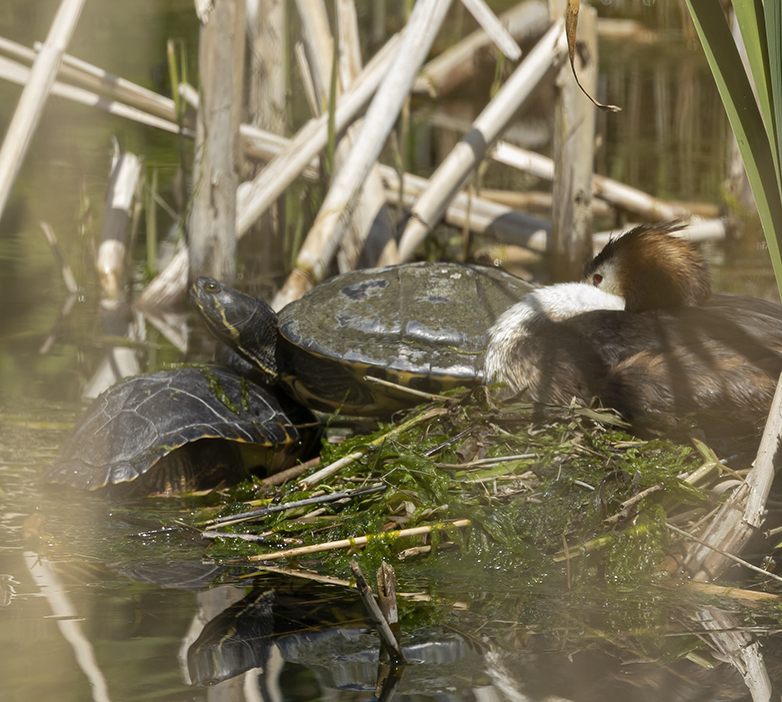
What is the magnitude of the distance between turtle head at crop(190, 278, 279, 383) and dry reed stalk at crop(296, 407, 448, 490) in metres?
1.20

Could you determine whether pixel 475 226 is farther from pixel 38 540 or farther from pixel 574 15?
pixel 574 15

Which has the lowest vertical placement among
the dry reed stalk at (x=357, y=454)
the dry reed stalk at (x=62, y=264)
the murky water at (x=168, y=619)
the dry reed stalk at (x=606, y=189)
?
the murky water at (x=168, y=619)

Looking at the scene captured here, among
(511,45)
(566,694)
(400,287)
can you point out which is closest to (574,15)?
(566,694)

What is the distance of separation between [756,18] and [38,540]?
277 cm

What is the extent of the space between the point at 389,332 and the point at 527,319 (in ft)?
2.67

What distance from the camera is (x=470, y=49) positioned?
39.8ft

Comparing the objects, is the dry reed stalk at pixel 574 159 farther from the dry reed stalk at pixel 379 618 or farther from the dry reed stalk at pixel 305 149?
the dry reed stalk at pixel 379 618

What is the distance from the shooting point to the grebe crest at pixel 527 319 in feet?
11.2

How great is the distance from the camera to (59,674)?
1988 millimetres

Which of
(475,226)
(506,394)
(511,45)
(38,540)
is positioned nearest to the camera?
(38,540)

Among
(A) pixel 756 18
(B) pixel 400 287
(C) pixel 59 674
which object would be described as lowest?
(C) pixel 59 674

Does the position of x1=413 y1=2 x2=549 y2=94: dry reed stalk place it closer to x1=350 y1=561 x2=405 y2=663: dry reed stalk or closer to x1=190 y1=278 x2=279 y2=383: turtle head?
x1=190 y1=278 x2=279 y2=383: turtle head

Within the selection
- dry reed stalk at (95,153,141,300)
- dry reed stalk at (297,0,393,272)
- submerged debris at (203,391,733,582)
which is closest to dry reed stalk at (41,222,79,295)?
dry reed stalk at (95,153,141,300)

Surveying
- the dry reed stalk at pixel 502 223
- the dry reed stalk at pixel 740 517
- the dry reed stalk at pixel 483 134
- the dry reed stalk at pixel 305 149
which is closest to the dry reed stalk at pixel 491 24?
the dry reed stalk at pixel 483 134
